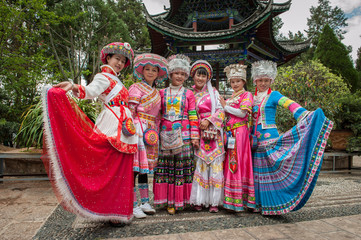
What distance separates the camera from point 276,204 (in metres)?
Answer: 2.69

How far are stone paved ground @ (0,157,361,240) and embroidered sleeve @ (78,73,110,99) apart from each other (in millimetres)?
1371

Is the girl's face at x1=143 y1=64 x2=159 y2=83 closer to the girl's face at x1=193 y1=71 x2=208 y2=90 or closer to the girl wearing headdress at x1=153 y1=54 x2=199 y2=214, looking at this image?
the girl wearing headdress at x1=153 y1=54 x2=199 y2=214

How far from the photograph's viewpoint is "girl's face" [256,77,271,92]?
3.08 metres

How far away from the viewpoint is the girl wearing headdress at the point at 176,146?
2.90 metres

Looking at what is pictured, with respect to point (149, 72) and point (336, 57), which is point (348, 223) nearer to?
point (149, 72)

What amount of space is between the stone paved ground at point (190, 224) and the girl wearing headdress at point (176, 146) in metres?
0.24

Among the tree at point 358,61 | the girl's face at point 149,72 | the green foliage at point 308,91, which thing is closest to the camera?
the girl's face at point 149,72

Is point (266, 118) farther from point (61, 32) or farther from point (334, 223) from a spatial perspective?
point (61, 32)

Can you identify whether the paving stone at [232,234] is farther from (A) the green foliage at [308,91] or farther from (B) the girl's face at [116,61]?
(A) the green foliage at [308,91]

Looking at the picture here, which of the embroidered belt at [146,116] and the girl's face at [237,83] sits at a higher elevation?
the girl's face at [237,83]

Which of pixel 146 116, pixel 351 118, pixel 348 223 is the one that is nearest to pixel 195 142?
pixel 146 116

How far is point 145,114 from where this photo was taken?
2.84 m

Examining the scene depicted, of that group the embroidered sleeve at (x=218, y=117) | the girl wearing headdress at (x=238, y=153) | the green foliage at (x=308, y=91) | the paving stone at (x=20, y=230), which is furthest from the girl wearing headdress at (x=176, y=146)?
the green foliage at (x=308, y=91)

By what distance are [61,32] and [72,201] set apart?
49.6 feet
